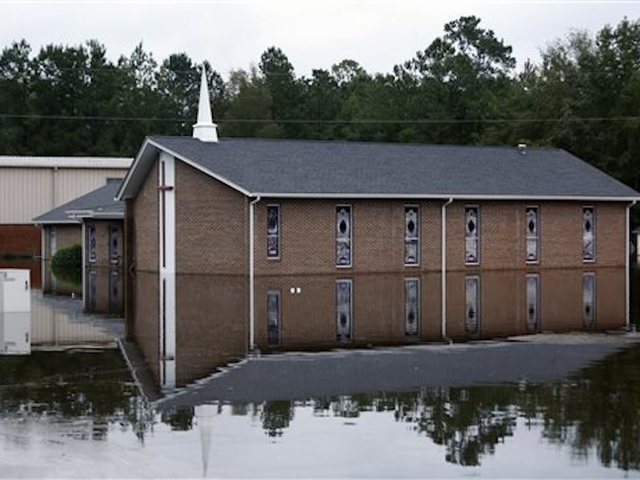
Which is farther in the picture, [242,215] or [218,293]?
[242,215]

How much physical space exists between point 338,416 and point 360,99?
8674 centimetres

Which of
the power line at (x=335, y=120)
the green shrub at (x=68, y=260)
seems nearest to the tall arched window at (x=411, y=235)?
the green shrub at (x=68, y=260)

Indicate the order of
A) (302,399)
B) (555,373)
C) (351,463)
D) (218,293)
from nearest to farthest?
1. (351,463)
2. (302,399)
3. (555,373)
4. (218,293)

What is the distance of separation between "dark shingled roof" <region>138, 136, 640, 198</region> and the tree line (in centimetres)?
1641

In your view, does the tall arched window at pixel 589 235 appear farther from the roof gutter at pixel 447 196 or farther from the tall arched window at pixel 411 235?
the tall arched window at pixel 411 235

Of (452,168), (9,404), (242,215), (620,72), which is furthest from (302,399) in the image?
(620,72)

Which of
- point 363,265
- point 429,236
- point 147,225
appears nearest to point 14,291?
point 363,265

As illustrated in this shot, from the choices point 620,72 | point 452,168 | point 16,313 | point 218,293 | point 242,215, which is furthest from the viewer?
point 620,72

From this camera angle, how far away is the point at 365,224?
36406 mm

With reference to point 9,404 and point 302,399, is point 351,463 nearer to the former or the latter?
point 302,399

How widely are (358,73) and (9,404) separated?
110981 millimetres

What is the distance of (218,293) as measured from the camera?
29.4m

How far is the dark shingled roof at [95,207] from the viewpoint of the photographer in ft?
155

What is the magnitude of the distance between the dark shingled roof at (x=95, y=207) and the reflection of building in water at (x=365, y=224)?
11.5 ft
